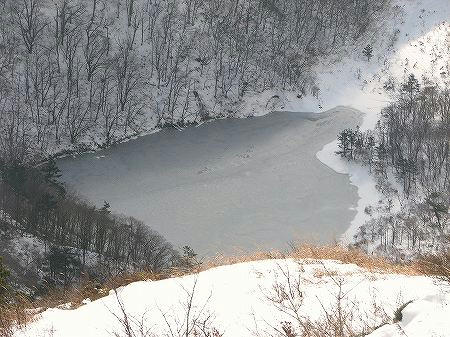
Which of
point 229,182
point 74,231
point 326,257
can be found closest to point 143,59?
point 229,182

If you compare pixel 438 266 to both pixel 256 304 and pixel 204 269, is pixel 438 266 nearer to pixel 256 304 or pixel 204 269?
pixel 256 304

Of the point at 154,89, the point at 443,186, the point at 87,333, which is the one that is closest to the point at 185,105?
the point at 154,89

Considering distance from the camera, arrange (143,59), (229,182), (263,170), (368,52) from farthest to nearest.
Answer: (368,52) < (143,59) < (263,170) < (229,182)

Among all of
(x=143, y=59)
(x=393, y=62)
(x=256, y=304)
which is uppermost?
(x=143, y=59)

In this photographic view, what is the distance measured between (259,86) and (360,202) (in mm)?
33572

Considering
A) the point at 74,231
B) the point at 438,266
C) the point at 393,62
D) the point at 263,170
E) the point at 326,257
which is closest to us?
the point at 438,266

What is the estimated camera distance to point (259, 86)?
8638 centimetres

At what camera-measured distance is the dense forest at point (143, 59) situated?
71.9 m

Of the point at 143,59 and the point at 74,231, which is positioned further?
the point at 143,59

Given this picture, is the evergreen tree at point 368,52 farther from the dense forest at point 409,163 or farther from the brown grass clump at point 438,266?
the brown grass clump at point 438,266

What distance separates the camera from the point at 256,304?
936 cm

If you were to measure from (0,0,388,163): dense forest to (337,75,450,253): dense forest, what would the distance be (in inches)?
685

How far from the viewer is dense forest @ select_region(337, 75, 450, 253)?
5597cm

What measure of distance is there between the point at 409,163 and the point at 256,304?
61.5 metres
